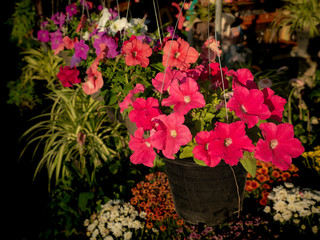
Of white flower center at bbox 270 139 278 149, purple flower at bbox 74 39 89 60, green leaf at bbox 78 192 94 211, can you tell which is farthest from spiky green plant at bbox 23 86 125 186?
white flower center at bbox 270 139 278 149

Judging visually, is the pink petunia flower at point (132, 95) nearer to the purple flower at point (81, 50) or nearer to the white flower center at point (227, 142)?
the white flower center at point (227, 142)

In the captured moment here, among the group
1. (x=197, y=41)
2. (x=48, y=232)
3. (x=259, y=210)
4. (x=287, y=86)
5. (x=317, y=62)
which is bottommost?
(x=48, y=232)

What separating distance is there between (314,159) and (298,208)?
536 millimetres

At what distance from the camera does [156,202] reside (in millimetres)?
1822

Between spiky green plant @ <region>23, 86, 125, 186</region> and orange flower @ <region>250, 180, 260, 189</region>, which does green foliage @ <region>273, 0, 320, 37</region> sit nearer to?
orange flower @ <region>250, 180, 260, 189</region>

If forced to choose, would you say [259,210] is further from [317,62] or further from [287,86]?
[317,62]

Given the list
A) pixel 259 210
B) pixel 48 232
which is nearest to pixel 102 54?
pixel 48 232

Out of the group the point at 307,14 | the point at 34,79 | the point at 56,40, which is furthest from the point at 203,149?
the point at 34,79

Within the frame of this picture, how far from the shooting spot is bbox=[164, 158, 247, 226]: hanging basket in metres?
1.17

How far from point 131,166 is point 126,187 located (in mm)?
280

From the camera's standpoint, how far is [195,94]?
96 centimetres

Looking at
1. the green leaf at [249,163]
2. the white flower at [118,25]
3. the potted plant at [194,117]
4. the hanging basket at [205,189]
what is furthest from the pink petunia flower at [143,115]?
the white flower at [118,25]

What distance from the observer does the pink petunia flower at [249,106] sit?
90 cm

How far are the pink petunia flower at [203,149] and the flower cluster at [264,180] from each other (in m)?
0.96
